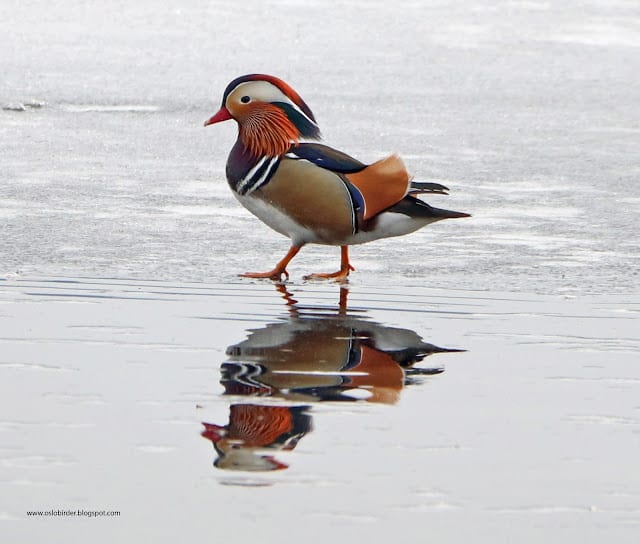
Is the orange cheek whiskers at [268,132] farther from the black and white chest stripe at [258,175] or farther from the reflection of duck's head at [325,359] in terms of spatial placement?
the reflection of duck's head at [325,359]

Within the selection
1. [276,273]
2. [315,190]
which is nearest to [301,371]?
[276,273]

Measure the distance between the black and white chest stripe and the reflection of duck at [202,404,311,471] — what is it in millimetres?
2269

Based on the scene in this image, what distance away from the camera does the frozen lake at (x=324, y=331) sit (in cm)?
315

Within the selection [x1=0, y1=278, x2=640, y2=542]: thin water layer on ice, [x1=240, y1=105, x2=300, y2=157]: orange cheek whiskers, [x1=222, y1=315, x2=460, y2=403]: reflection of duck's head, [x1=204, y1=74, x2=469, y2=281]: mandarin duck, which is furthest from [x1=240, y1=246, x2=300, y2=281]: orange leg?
[x1=222, y1=315, x2=460, y2=403]: reflection of duck's head

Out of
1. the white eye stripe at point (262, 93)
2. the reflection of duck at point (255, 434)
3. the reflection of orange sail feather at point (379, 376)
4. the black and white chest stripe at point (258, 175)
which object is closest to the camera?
the reflection of duck at point (255, 434)

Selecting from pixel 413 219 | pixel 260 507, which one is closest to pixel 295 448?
pixel 260 507

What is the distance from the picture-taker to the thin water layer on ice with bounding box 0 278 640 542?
3.09 m

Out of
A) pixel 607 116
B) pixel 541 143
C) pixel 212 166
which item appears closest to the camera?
pixel 212 166

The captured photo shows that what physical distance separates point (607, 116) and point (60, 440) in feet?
26.7

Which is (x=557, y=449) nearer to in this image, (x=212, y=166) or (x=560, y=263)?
(x=560, y=263)

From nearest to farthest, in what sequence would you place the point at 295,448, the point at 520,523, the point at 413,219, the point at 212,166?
1. the point at 520,523
2. the point at 295,448
3. the point at 413,219
4. the point at 212,166

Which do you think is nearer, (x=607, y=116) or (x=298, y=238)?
(x=298, y=238)

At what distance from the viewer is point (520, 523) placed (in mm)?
3029

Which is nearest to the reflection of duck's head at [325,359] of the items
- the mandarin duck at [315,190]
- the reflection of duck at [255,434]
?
the reflection of duck at [255,434]
